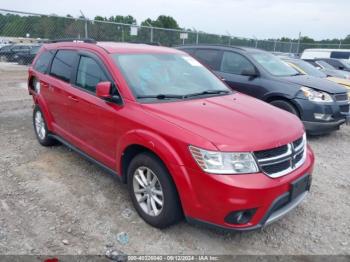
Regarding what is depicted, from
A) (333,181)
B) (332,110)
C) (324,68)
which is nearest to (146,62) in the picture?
(333,181)

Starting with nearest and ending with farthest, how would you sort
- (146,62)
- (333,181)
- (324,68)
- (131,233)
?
(131,233) → (146,62) → (333,181) → (324,68)

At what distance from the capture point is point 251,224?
266cm

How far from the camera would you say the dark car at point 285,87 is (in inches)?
240

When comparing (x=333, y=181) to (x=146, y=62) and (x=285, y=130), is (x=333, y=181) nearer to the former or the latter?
(x=285, y=130)

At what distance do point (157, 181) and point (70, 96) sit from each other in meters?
1.86

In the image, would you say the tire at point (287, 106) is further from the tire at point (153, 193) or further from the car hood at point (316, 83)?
the tire at point (153, 193)

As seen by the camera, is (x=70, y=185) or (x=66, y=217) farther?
(x=70, y=185)

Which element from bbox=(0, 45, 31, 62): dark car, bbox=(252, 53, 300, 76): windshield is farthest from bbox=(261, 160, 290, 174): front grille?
bbox=(0, 45, 31, 62): dark car

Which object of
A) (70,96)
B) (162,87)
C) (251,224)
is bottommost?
(251,224)

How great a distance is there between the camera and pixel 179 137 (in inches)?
107

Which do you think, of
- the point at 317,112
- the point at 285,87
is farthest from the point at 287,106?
the point at 317,112

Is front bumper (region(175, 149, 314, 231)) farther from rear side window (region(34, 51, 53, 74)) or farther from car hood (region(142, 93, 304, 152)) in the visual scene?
rear side window (region(34, 51, 53, 74))

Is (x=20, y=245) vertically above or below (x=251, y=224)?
below

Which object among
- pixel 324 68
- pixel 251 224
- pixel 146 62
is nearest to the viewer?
pixel 251 224
